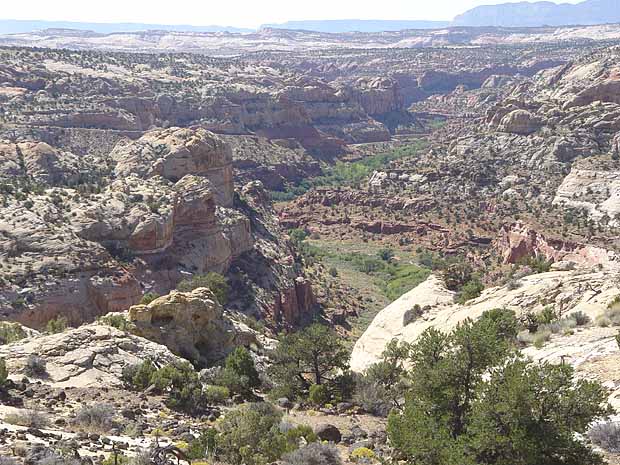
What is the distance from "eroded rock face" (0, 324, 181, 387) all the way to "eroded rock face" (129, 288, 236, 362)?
6.10ft

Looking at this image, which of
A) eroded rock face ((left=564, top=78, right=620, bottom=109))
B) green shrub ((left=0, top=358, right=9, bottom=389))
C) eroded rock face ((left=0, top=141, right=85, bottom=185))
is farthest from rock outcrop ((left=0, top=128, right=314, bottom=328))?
eroded rock face ((left=564, top=78, right=620, bottom=109))

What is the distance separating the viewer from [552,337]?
22500 millimetres

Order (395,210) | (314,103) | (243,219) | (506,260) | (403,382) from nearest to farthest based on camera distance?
(403,382), (243,219), (506,260), (395,210), (314,103)

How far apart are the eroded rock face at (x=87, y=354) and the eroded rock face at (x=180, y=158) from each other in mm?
32379

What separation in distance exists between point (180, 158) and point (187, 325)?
31.5 metres

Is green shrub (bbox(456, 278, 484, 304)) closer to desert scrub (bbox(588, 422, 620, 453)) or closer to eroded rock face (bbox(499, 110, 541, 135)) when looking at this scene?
desert scrub (bbox(588, 422, 620, 453))

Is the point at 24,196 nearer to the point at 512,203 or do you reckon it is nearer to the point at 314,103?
the point at 512,203

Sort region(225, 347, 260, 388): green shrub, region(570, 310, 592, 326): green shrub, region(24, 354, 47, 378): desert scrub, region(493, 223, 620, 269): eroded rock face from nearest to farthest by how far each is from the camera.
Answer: region(24, 354, 47, 378): desert scrub, region(570, 310, 592, 326): green shrub, region(225, 347, 260, 388): green shrub, region(493, 223, 620, 269): eroded rock face

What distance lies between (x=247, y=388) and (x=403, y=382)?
18.4ft

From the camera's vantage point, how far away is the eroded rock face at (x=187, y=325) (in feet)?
90.3

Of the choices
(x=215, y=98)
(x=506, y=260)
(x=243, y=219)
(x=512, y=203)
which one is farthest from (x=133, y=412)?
(x=215, y=98)

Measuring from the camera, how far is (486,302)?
101ft

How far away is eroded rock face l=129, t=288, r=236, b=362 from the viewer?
2753 centimetres

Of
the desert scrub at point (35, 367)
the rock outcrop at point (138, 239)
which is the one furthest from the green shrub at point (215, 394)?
the rock outcrop at point (138, 239)
